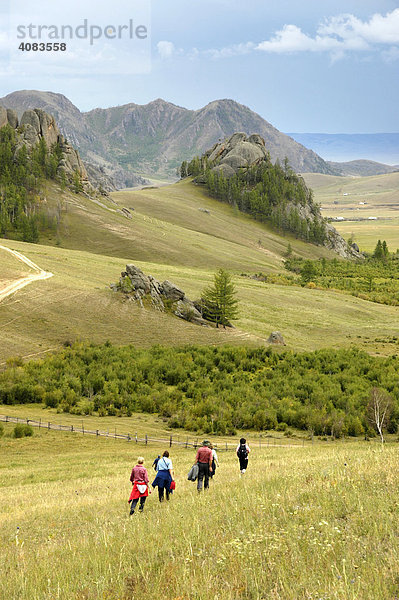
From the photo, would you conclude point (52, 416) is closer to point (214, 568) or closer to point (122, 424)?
point (122, 424)

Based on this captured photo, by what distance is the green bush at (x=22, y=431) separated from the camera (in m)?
32.3

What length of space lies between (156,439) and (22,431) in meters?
8.47

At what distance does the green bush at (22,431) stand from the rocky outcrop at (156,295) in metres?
29.5

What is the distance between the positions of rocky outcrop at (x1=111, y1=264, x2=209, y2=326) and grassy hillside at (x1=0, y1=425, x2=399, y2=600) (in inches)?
1856

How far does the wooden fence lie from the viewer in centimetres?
3241

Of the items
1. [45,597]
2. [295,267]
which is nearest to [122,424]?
[45,597]

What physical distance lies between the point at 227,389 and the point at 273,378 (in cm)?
573

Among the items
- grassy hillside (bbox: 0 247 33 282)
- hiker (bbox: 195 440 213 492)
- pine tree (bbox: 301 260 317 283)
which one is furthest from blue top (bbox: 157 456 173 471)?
pine tree (bbox: 301 260 317 283)

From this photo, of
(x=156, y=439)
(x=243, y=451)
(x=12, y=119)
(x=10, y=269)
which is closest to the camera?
(x=243, y=451)

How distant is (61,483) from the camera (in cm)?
2141

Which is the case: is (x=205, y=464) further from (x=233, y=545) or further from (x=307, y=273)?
(x=307, y=273)

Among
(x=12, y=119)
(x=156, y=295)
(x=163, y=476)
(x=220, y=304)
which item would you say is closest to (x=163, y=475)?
(x=163, y=476)

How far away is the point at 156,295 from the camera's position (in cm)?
6378

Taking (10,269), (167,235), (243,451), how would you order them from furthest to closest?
(167,235), (10,269), (243,451)
